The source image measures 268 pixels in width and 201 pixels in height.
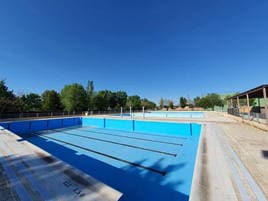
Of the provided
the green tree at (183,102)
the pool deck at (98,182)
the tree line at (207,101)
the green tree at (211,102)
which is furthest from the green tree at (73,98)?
the green tree at (183,102)

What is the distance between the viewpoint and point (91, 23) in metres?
12.1

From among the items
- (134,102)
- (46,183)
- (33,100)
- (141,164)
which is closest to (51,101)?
(33,100)

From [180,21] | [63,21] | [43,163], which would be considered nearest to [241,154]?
[43,163]

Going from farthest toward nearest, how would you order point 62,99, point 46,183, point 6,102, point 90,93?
point 90,93 < point 62,99 < point 6,102 < point 46,183

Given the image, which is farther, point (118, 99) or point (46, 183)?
point (118, 99)

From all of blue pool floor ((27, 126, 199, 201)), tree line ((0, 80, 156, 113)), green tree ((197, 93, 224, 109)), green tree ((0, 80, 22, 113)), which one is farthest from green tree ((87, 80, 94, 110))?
green tree ((197, 93, 224, 109))

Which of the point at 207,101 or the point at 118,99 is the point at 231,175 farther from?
the point at 118,99

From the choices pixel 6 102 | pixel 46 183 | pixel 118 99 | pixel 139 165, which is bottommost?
pixel 139 165

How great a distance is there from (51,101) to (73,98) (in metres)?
4.84

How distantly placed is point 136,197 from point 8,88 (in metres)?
24.3

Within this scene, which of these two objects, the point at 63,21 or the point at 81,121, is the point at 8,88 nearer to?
the point at 81,121

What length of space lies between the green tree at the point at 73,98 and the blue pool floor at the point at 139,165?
17.8m

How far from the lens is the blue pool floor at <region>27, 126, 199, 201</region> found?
2975 mm

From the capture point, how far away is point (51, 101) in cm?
2464
